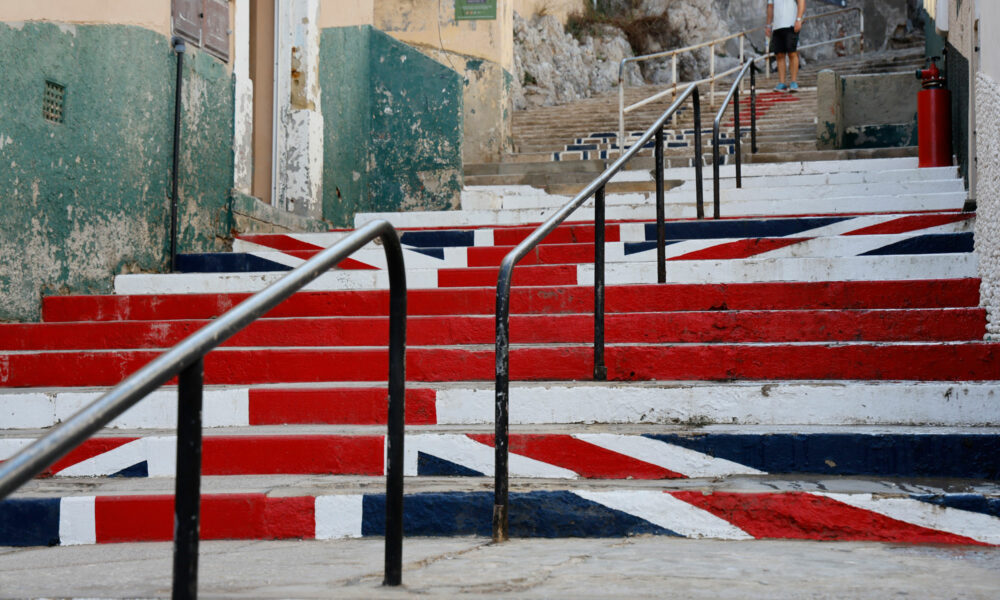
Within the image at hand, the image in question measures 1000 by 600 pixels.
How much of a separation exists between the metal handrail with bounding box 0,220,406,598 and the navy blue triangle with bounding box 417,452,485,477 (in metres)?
1.06

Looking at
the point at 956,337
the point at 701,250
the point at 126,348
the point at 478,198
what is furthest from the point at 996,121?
the point at 478,198

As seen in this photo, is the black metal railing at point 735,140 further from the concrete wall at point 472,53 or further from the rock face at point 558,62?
the rock face at point 558,62

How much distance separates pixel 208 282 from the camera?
5.01 metres

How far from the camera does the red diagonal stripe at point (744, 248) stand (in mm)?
4742

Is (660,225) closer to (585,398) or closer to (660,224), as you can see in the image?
(660,224)

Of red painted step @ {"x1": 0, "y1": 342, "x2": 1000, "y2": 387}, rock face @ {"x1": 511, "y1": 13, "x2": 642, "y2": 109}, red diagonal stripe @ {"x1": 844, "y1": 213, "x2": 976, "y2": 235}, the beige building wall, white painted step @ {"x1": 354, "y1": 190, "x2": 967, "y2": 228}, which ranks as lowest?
red painted step @ {"x1": 0, "y1": 342, "x2": 1000, "y2": 387}

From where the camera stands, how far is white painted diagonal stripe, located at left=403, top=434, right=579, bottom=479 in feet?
10.2

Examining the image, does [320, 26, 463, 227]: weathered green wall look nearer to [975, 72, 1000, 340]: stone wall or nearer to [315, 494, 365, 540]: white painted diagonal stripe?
[975, 72, 1000, 340]: stone wall

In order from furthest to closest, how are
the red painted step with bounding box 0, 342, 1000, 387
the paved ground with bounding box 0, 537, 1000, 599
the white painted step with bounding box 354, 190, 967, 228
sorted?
the white painted step with bounding box 354, 190, 967, 228 → the red painted step with bounding box 0, 342, 1000, 387 → the paved ground with bounding box 0, 537, 1000, 599

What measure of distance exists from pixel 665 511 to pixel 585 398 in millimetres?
718

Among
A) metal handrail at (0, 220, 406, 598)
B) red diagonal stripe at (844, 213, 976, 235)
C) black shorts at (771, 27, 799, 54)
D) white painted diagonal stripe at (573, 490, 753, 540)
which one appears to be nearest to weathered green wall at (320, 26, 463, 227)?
red diagonal stripe at (844, 213, 976, 235)

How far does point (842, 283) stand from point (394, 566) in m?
2.61

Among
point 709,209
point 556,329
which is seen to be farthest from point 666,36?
point 556,329

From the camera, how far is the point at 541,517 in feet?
9.09
